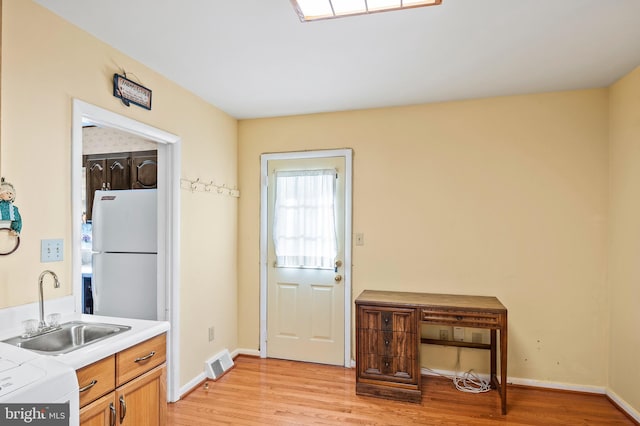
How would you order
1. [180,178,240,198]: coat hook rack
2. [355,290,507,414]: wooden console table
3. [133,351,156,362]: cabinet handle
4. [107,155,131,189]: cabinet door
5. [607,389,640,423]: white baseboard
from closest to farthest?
1. [133,351,156,362]: cabinet handle
2. [607,389,640,423]: white baseboard
3. [355,290,507,414]: wooden console table
4. [180,178,240,198]: coat hook rack
5. [107,155,131,189]: cabinet door

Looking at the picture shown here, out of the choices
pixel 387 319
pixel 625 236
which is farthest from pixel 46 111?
pixel 625 236

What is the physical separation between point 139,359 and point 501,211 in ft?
9.85

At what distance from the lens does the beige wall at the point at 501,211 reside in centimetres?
300

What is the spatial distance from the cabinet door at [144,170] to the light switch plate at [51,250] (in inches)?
57.4

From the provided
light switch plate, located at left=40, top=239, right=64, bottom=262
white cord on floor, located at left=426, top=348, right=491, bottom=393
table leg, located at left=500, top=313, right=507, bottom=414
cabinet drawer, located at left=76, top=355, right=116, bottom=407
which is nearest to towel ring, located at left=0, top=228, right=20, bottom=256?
light switch plate, located at left=40, top=239, right=64, bottom=262

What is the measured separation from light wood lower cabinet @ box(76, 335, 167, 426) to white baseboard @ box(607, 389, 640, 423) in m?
3.20

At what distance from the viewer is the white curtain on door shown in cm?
357

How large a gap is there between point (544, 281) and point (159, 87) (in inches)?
140

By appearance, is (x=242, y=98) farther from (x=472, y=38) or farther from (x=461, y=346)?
(x=461, y=346)

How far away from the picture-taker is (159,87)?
8.81ft

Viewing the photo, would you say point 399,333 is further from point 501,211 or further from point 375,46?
point 375,46

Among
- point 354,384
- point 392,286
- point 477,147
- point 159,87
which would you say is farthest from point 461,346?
point 159,87

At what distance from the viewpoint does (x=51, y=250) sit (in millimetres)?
1874

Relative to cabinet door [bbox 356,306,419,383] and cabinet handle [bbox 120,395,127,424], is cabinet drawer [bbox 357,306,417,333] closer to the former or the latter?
cabinet door [bbox 356,306,419,383]
